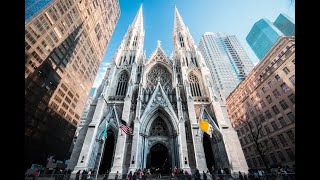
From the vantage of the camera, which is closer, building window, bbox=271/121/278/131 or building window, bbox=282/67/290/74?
building window, bbox=282/67/290/74

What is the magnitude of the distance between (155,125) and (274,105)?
2458 centimetres

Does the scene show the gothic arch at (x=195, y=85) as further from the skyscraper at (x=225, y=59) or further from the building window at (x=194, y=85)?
the skyscraper at (x=225, y=59)

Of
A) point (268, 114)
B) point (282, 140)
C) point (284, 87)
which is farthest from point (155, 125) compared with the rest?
point (284, 87)

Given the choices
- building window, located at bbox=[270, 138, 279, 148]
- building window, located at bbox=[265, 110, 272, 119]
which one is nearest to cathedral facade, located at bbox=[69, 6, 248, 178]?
building window, located at bbox=[265, 110, 272, 119]

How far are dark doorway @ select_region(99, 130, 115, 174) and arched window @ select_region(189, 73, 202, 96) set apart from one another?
15501mm

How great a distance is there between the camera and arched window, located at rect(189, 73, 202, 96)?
1084 inches

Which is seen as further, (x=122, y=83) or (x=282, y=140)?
(x=122, y=83)

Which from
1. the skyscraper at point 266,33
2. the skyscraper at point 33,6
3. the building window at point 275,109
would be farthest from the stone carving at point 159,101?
the skyscraper at point 266,33

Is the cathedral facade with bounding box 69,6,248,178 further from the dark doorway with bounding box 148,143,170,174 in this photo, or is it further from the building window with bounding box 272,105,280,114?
the building window with bounding box 272,105,280,114

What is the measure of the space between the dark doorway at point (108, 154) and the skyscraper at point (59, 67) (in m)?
18.4

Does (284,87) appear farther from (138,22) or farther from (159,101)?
(138,22)

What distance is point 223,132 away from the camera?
21.3m

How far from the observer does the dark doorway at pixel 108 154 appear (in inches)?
807

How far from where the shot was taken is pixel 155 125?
24.5m
